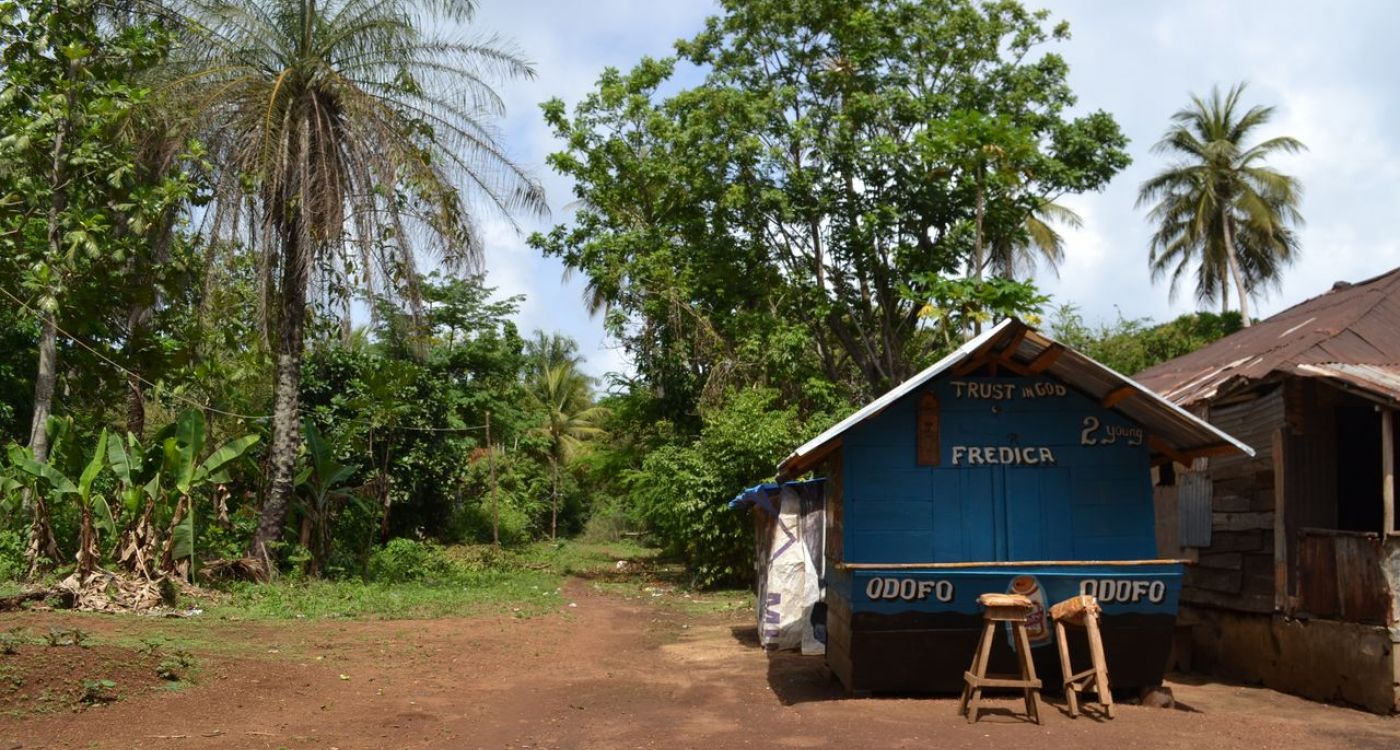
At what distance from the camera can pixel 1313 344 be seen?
1113cm

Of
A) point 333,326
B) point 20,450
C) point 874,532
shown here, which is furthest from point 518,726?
point 333,326

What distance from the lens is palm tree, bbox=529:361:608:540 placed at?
42.1m

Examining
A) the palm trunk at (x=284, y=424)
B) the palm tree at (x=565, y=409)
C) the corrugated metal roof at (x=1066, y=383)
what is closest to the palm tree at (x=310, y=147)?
the palm trunk at (x=284, y=424)

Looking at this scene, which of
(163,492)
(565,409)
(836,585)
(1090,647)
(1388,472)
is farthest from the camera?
(565,409)

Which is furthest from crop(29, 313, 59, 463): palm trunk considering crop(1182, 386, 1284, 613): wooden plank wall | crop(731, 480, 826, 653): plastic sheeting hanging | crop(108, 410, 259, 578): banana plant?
crop(1182, 386, 1284, 613): wooden plank wall

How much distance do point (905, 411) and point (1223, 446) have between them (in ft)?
8.79

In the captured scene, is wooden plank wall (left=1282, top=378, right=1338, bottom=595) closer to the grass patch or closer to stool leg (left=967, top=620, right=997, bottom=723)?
stool leg (left=967, top=620, right=997, bottom=723)

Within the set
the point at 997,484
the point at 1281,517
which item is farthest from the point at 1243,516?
the point at 997,484

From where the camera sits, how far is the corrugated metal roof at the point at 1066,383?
9.44 metres

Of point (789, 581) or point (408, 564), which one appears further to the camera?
point (408, 564)

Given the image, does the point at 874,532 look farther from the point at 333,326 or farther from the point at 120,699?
the point at 333,326

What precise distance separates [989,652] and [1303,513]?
4.00 meters

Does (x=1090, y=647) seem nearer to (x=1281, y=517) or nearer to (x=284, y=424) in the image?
(x=1281, y=517)

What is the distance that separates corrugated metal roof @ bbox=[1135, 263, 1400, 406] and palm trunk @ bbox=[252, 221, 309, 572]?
41.4 ft
